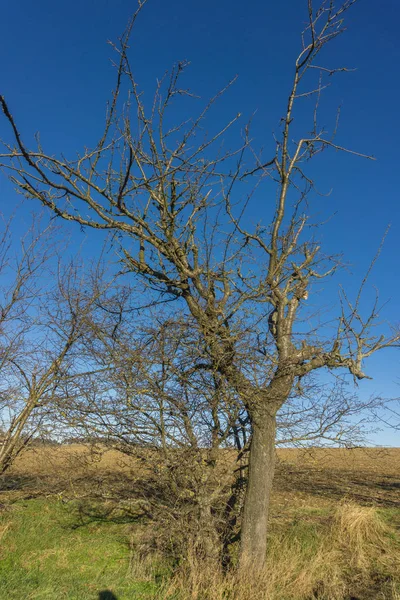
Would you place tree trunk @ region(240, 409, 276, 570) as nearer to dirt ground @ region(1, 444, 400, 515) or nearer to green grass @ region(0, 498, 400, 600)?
green grass @ region(0, 498, 400, 600)

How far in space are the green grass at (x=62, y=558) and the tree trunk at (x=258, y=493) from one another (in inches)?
49.3

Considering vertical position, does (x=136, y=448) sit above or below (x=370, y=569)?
above

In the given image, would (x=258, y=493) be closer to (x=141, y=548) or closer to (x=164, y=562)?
(x=164, y=562)

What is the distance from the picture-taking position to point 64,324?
31.5 ft

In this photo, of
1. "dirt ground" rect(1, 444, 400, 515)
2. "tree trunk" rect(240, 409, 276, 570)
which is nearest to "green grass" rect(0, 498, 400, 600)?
"tree trunk" rect(240, 409, 276, 570)

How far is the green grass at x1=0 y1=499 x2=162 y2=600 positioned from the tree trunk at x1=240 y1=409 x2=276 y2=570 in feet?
4.11

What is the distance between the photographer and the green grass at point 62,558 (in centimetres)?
563

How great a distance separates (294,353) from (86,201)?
10.6 ft

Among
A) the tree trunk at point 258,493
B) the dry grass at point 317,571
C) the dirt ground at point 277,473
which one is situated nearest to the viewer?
the dry grass at point 317,571

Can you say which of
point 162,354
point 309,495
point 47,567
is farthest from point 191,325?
point 309,495

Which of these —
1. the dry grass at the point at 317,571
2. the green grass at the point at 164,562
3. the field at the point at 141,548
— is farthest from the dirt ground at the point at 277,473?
the dry grass at the point at 317,571

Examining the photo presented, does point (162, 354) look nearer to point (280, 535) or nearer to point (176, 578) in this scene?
point (176, 578)

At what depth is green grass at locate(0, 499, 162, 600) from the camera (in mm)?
5629

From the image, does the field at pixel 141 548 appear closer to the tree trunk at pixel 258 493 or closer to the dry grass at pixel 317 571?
the dry grass at pixel 317 571
